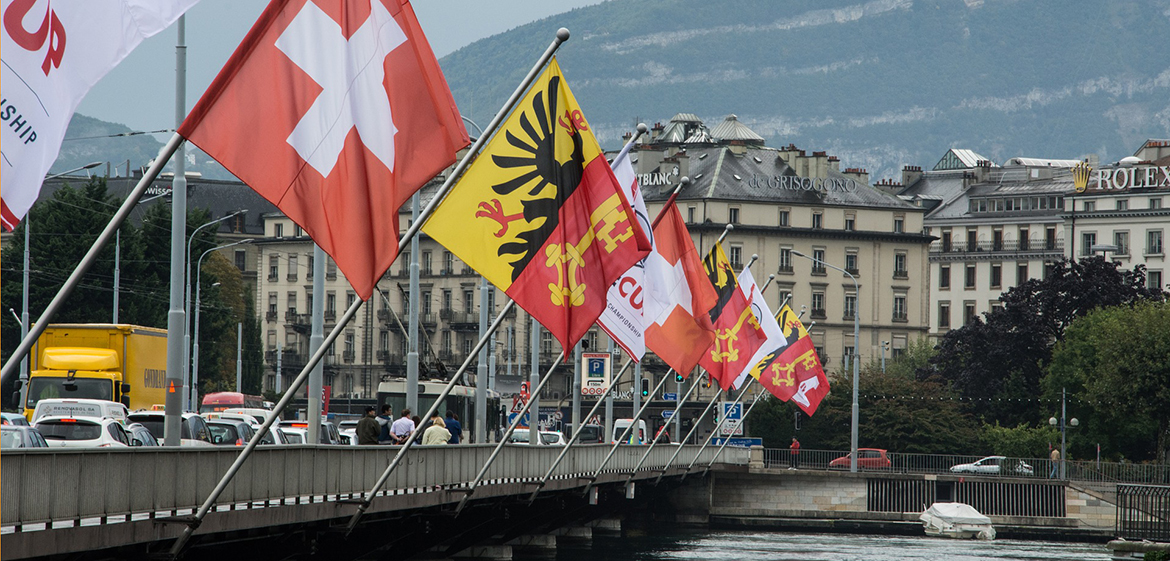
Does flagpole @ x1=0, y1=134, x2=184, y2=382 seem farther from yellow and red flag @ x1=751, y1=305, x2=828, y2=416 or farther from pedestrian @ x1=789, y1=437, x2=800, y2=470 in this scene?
pedestrian @ x1=789, y1=437, x2=800, y2=470

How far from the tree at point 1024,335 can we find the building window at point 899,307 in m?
24.5

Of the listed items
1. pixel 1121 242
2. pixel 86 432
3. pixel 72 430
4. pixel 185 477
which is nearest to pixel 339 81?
pixel 185 477

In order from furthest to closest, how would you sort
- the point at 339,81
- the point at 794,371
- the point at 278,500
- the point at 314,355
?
the point at 794,371 < the point at 278,500 < the point at 314,355 < the point at 339,81

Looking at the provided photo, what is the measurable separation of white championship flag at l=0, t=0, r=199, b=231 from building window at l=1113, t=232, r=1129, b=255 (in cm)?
13912

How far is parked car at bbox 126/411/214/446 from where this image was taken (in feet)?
121

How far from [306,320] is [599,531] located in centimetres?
7443

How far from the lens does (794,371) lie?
58.4 m

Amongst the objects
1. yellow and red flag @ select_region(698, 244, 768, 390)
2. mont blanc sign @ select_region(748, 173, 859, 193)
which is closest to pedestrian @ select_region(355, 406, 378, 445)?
yellow and red flag @ select_region(698, 244, 768, 390)

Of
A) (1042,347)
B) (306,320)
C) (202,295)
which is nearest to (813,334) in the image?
(1042,347)

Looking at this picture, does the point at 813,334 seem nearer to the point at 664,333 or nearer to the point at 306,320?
the point at 306,320

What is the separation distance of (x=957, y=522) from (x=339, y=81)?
65.7 m

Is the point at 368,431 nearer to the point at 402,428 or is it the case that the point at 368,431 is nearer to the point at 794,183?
the point at 402,428

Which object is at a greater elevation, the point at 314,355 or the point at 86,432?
the point at 314,355

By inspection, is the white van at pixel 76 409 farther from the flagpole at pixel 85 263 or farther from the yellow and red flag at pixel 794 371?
the flagpole at pixel 85 263
